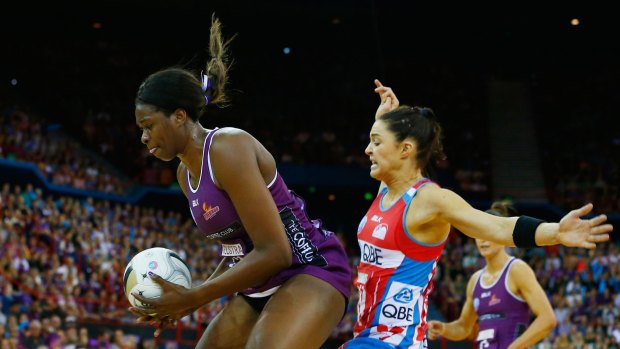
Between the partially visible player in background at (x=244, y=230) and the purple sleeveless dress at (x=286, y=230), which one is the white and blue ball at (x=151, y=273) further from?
the purple sleeveless dress at (x=286, y=230)

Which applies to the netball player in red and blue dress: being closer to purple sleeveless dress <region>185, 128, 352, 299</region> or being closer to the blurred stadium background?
purple sleeveless dress <region>185, 128, 352, 299</region>

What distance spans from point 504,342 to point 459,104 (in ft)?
76.1

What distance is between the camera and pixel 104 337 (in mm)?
12555

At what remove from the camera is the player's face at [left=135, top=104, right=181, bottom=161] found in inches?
164

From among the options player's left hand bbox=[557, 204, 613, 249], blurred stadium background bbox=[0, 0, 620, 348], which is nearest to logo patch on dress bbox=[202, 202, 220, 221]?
player's left hand bbox=[557, 204, 613, 249]

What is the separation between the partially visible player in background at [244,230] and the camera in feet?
13.2

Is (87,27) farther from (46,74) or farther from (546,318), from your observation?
(546,318)

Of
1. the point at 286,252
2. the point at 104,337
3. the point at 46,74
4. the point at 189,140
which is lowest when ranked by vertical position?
the point at 104,337

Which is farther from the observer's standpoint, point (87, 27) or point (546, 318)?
point (87, 27)

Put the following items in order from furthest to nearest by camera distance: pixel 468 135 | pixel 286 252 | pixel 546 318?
1. pixel 468 135
2. pixel 546 318
3. pixel 286 252

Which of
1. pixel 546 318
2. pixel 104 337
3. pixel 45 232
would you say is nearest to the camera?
pixel 546 318

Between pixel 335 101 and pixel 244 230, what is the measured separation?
82.3 feet

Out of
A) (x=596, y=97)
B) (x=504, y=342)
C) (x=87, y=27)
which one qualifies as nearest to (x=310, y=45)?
(x=87, y=27)

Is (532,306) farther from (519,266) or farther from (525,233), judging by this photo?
(525,233)
